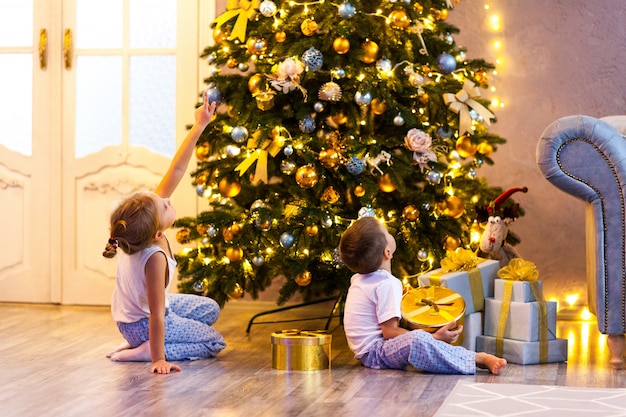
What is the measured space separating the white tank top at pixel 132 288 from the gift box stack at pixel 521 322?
1.15 metres

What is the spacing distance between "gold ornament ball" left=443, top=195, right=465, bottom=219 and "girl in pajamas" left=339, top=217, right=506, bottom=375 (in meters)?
0.55

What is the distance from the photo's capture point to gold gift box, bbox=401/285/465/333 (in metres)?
3.45

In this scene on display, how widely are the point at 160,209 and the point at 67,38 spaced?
6.63ft

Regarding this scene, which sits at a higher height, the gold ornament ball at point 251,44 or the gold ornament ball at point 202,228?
the gold ornament ball at point 251,44

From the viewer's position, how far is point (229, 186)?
13.1ft

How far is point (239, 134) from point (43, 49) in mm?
1654

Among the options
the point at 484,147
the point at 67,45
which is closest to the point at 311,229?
the point at 484,147

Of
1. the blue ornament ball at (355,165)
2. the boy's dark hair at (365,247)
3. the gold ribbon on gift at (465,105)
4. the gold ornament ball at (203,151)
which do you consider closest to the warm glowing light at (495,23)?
the gold ribbon on gift at (465,105)

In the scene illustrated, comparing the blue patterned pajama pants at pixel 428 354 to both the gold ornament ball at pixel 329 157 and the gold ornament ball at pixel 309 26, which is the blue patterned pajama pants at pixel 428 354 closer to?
the gold ornament ball at pixel 329 157

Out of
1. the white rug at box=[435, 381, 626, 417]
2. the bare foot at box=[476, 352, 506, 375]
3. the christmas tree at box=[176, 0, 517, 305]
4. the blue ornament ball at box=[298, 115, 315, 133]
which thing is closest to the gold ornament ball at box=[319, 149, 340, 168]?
the christmas tree at box=[176, 0, 517, 305]

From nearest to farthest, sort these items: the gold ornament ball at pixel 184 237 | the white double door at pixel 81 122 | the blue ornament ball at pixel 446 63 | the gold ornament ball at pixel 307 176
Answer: the gold ornament ball at pixel 307 176
the blue ornament ball at pixel 446 63
the gold ornament ball at pixel 184 237
the white double door at pixel 81 122

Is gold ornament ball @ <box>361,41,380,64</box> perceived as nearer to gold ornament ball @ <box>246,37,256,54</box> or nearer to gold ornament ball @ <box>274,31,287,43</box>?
gold ornament ball @ <box>274,31,287,43</box>

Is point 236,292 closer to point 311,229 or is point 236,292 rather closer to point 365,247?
point 311,229

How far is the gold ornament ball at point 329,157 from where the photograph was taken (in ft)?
12.5
